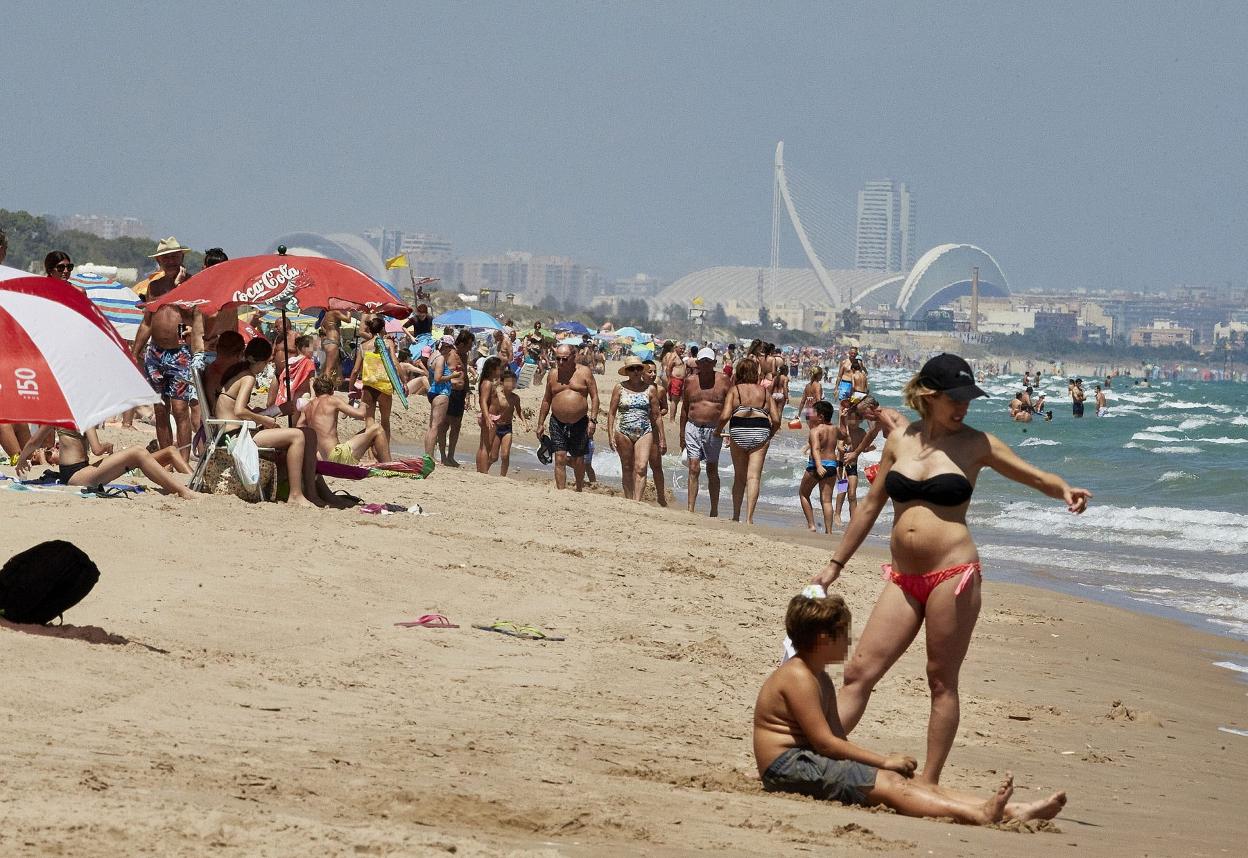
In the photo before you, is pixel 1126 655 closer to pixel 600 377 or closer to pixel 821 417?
pixel 821 417

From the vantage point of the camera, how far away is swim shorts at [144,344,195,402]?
10.4 m

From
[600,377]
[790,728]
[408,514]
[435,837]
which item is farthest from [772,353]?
[600,377]

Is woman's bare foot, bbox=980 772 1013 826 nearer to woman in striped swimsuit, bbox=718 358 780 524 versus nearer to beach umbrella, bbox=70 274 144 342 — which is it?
woman in striped swimsuit, bbox=718 358 780 524

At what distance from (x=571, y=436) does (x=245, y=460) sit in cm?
473

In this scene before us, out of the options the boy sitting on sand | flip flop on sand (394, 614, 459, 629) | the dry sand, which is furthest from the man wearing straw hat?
the boy sitting on sand

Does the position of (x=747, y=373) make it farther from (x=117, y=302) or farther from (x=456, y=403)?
(x=117, y=302)

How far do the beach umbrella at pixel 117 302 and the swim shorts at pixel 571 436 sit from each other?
3896mm

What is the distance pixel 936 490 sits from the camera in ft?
15.5

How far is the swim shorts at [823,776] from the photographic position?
459 centimetres

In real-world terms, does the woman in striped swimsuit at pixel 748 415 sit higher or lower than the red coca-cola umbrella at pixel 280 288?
lower

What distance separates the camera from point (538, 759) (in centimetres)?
475

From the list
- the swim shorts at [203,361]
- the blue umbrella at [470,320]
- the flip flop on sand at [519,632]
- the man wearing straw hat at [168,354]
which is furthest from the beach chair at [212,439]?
the blue umbrella at [470,320]

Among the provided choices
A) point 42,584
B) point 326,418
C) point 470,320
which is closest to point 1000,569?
point 326,418

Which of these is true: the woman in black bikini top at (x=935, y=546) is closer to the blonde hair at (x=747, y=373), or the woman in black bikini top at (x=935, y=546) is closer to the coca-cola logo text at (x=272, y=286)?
the coca-cola logo text at (x=272, y=286)
